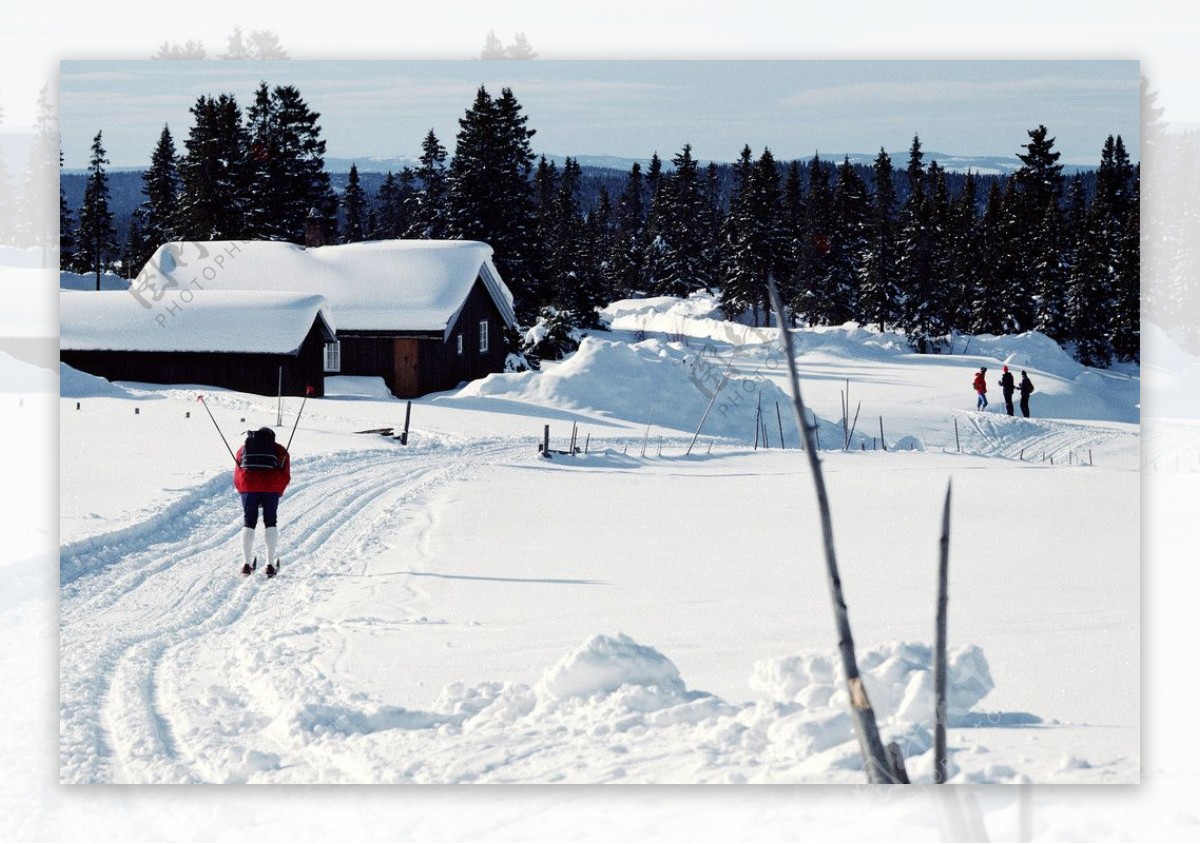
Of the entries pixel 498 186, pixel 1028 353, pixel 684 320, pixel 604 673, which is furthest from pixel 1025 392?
pixel 604 673

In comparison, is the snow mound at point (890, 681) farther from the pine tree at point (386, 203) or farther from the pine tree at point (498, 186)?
the pine tree at point (386, 203)

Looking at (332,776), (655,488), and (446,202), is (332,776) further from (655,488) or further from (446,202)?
(655,488)

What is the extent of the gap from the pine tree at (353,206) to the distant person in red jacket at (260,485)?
1476 millimetres

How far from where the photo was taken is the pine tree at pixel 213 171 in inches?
271

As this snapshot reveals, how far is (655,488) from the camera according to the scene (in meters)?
10.2

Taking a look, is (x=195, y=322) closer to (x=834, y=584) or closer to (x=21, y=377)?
(x=21, y=377)

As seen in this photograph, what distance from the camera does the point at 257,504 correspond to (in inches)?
278

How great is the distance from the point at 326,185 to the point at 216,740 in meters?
3.48

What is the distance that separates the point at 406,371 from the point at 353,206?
2.69 m

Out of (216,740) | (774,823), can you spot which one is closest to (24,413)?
(216,740)

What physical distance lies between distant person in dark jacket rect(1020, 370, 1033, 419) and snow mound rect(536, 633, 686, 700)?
326cm

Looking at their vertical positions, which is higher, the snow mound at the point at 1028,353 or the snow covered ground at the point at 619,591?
the snow mound at the point at 1028,353

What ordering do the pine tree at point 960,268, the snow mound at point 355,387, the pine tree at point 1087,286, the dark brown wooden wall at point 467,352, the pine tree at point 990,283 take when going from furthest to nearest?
the dark brown wooden wall at point 467,352 < the snow mound at point 355,387 < the pine tree at point 960,268 < the pine tree at point 990,283 < the pine tree at point 1087,286

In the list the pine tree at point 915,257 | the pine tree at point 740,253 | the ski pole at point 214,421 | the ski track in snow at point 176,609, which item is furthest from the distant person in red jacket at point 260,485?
the pine tree at point 915,257
